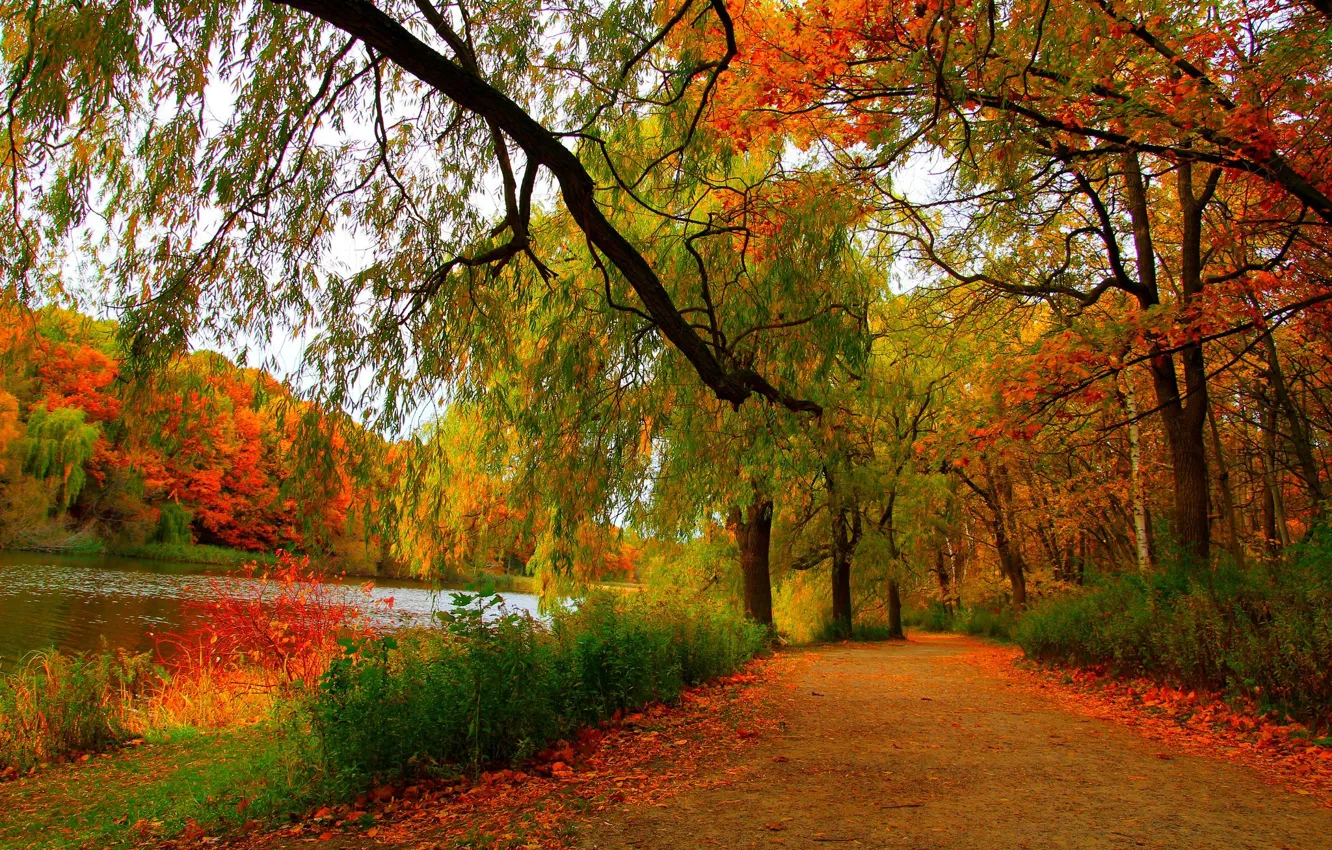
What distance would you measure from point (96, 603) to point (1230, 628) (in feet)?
62.4

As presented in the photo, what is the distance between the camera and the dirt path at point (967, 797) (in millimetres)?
3211

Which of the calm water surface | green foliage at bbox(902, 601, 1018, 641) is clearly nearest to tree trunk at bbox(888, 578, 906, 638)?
green foliage at bbox(902, 601, 1018, 641)

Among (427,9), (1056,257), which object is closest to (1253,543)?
(1056,257)

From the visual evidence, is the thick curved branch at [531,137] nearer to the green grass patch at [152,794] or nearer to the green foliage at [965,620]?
the green grass patch at [152,794]

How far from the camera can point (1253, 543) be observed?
1652 cm

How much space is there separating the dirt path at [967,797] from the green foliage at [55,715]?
5.75 m

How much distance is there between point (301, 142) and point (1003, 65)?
5027mm

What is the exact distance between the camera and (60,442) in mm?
21500

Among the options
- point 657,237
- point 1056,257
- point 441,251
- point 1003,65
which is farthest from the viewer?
point 1056,257

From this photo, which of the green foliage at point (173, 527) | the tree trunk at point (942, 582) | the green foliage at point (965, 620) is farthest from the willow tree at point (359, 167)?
the green foliage at point (173, 527)

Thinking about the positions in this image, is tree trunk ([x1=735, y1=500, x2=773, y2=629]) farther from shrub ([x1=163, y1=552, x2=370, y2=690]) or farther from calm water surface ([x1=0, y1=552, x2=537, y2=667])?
shrub ([x1=163, y1=552, x2=370, y2=690])

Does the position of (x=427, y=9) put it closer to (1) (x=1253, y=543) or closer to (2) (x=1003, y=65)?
(2) (x=1003, y=65)

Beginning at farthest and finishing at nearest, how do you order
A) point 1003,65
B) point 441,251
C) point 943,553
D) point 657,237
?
point 943,553
point 657,237
point 1003,65
point 441,251

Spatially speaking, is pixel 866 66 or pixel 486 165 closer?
pixel 486 165
